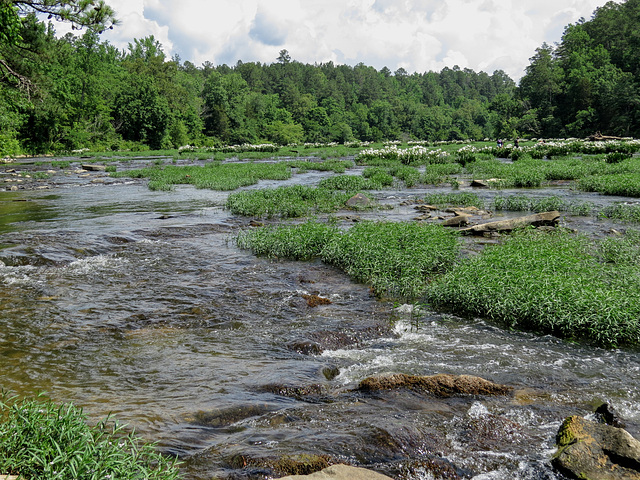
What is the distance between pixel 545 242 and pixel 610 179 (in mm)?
13296

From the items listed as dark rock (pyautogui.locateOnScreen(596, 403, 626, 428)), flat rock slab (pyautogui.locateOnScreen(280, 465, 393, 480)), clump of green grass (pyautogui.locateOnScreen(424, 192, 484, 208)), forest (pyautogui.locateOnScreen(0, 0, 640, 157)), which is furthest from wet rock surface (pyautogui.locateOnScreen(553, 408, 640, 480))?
forest (pyautogui.locateOnScreen(0, 0, 640, 157))

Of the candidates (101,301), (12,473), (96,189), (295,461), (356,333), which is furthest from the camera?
(96,189)

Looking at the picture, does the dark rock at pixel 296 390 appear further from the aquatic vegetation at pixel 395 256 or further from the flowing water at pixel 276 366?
the aquatic vegetation at pixel 395 256

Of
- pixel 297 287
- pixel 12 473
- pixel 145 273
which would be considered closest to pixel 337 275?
pixel 297 287

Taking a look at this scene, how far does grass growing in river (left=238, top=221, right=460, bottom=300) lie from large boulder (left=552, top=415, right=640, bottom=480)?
513 cm

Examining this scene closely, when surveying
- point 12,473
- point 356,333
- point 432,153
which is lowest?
point 356,333

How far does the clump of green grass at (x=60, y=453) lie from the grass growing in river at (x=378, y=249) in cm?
673

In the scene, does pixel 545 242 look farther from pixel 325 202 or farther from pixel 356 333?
pixel 325 202

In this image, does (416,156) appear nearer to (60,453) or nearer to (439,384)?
(439,384)

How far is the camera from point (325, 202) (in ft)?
66.7

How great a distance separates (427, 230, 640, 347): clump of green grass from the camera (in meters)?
7.01

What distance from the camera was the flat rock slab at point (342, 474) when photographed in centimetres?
359

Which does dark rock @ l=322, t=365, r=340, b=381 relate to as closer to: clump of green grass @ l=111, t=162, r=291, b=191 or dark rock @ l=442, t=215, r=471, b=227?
dark rock @ l=442, t=215, r=471, b=227

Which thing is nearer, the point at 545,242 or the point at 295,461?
the point at 295,461
